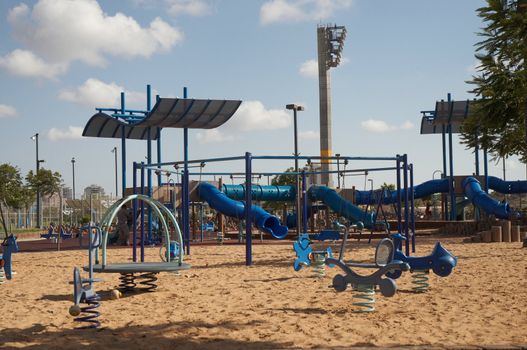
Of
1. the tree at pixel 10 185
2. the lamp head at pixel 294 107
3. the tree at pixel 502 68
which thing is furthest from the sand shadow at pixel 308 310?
the tree at pixel 10 185

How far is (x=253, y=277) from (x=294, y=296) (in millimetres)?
2759

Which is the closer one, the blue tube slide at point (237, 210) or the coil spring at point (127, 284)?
the coil spring at point (127, 284)

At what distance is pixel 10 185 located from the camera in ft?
168

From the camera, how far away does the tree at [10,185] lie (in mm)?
49438

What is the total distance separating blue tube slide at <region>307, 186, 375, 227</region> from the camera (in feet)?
96.6

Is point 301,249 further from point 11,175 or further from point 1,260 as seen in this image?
point 11,175

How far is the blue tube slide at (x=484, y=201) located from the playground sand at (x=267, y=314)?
18943 mm

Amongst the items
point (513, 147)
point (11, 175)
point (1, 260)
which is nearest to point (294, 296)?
point (1, 260)

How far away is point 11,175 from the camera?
5247 centimetres

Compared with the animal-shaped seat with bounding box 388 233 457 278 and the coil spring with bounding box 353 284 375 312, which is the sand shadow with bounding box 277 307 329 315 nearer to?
the coil spring with bounding box 353 284 375 312

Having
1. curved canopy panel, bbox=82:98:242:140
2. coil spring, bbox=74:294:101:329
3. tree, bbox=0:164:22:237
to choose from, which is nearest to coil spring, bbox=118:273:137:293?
coil spring, bbox=74:294:101:329

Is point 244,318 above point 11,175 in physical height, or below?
below

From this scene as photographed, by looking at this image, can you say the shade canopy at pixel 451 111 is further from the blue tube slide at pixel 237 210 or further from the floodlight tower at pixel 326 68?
the floodlight tower at pixel 326 68

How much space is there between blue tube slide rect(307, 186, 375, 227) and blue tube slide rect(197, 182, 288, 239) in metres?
3.16
